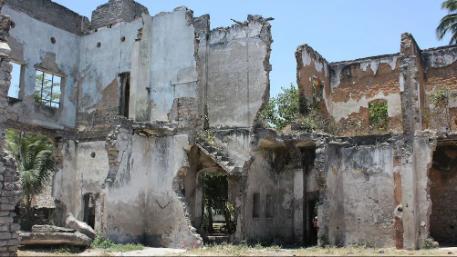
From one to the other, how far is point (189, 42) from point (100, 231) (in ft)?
29.7

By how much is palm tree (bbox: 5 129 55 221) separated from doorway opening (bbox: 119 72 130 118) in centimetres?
445

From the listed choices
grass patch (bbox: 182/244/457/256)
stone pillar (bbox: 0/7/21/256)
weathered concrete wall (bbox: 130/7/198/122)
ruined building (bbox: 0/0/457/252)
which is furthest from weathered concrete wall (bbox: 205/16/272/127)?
stone pillar (bbox: 0/7/21/256)

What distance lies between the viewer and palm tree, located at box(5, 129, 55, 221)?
25562 millimetres

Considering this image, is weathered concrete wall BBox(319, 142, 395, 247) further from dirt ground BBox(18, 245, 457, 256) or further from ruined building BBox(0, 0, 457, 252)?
dirt ground BBox(18, 245, 457, 256)

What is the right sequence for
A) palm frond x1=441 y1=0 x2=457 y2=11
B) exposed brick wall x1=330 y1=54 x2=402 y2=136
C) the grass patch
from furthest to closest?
1. palm frond x1=441 y1=0 x2=457 y2=11
2. exposed brick wall x1=330 y1=54 x2=402 y2=136
3. the grass patch

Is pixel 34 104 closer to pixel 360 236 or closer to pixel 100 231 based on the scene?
pixel 100 231

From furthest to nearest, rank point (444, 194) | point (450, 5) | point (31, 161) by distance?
point (450, 5) → point (31, 161) → point (444, 194)

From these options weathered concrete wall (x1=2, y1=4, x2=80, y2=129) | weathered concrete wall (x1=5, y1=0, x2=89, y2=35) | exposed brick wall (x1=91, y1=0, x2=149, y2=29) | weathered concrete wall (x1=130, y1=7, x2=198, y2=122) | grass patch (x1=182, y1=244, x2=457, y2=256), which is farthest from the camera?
exposed brick wall (x1=91, y1=0, x2=149, y2=29)

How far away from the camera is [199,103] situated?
2188 cm

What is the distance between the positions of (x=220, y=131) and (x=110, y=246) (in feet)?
19.8

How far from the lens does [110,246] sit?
16734 mm

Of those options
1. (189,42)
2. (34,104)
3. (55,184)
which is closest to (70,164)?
(55,184)

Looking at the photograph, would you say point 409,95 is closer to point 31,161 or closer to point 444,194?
point 444,194

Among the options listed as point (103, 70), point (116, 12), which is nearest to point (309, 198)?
point (103, 70)
